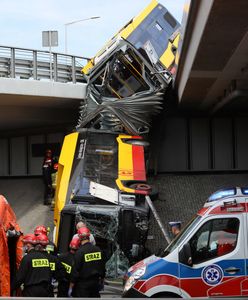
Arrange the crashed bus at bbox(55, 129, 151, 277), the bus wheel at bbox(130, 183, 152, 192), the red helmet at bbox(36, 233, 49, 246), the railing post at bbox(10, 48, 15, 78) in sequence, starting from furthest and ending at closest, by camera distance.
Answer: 1. the railing post at bbox(10, 48, 15, 78)
2. the bus wheel at bbox(130, 183, 152, 192)
3. the crashed bus at bbox(55, 129, 151, 277)
4. the red helmet at bbox(36, 233, 49, 246)

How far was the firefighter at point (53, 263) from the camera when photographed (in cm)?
811

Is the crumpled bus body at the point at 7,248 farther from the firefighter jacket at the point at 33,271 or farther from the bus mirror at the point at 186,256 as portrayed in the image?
the bus mirror at the point at 186,256

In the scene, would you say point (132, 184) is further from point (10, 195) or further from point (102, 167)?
point (10, 195)

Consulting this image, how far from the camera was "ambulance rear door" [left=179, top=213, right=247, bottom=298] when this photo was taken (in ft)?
26.8

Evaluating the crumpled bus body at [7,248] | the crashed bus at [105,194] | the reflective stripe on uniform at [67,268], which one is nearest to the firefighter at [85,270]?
the reflective stripe on uniform at [67,268]

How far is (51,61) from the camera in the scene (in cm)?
2203

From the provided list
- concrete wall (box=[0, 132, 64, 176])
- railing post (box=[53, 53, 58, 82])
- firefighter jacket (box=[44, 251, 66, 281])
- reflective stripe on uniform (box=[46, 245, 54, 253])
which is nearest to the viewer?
firefighter jacket (box=[44, 251, 66, 281])

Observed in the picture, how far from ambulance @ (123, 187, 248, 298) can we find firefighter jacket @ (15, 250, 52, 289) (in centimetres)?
139

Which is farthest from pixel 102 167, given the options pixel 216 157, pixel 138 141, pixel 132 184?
pixel 216 157

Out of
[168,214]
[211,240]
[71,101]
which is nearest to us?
[211,240]

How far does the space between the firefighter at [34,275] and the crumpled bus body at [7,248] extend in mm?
706

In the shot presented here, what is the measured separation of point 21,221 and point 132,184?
733 centimetres

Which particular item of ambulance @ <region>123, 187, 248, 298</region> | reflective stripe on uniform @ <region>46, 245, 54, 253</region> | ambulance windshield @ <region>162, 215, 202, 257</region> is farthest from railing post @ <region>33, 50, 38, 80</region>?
ambulance @ <region>123, 187, 248, 298</region>

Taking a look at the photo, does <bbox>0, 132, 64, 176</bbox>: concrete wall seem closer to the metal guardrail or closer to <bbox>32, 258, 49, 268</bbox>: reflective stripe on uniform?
the metal guardrail
